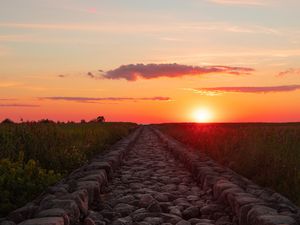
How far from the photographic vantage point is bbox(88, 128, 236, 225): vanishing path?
24.1 feet

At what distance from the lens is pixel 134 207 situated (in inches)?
321

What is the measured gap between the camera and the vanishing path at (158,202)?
7341 millimetres

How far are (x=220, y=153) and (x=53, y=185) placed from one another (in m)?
7.19

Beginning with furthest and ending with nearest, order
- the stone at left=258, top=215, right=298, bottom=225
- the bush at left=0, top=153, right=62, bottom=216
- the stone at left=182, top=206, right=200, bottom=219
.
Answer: the stone at left=182, top=206, right=200, bottom=219 < the bush at left=0, top=153, right=62, bottom=216 < the stone at left=258, top=215, right=298, bottom=225

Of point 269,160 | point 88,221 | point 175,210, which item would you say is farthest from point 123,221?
point 269,160

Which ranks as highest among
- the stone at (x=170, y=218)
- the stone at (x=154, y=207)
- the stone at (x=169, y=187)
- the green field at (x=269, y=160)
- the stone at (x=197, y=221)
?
the green field at (x=269, y=160)

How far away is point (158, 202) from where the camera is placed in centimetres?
855

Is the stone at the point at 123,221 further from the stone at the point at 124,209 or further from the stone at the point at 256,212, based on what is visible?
the stone at the point at 256,212

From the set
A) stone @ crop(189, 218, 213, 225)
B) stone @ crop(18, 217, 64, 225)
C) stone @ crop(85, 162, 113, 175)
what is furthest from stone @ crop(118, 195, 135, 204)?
stone @ crop(18, 217, 64, 225)

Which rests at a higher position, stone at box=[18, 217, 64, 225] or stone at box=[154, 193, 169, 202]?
stone at box=[18, 217, 64, 225]

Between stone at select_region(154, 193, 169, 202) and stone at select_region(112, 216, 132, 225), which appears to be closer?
stone at select_region(112, 216, 132, 225)

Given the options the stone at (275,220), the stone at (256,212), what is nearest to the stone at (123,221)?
the stone at (256,212)

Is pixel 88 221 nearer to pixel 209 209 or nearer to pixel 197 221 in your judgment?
pixel 197 221

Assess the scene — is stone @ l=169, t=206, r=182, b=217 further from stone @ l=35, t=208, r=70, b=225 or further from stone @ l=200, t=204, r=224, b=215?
stone @ l=35, t=208, r=70, b=225
